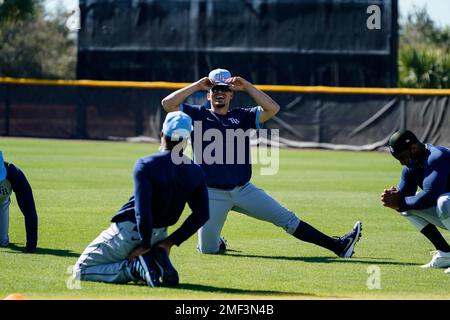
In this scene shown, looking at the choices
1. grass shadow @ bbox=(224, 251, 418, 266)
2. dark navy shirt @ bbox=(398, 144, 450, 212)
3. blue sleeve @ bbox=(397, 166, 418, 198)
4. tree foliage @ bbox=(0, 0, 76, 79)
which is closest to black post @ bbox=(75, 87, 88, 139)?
tree foliage @ bbox=(0, 0, 76, 79)

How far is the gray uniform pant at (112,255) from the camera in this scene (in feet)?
27.0

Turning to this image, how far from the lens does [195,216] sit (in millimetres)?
8133

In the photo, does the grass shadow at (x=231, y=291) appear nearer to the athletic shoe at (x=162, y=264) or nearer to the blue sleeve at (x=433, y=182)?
the athletic shoe at (x=162, y=264)

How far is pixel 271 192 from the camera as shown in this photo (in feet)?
57.2

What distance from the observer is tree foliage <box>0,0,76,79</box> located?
2180 inches

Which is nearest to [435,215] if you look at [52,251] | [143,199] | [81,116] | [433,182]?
[433,182]

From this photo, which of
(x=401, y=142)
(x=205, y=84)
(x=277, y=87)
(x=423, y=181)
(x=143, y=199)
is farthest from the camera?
(x=277, y=87)

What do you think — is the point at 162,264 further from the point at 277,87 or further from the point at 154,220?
the point at 277,87

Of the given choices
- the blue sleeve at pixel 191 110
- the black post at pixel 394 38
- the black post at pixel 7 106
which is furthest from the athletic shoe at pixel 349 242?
the black post at pixel 7 106

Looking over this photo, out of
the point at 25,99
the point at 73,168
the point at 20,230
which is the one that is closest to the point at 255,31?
the point at 25,99

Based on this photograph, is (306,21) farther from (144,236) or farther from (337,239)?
(144,236)

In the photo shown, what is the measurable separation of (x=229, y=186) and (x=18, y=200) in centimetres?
227

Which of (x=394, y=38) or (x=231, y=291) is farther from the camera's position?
(x=394, y=38)

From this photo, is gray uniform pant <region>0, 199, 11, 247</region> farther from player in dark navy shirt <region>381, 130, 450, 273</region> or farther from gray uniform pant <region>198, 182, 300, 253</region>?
player in dark navy shirt <region>381, 130, 450, 273</region>
